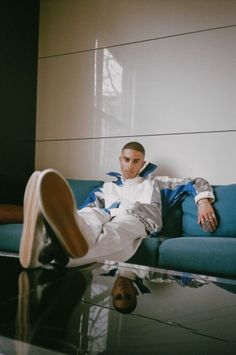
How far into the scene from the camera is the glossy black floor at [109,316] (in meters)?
0.71

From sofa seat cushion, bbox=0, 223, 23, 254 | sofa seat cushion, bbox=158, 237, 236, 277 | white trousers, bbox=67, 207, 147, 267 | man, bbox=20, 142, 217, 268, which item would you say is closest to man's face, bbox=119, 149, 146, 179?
man, bbox=20, 142, 217, 268

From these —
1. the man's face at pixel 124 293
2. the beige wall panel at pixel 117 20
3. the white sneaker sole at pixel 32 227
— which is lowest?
the man's face at pixel 124 293

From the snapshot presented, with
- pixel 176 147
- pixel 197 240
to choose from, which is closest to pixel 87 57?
pixel 176 147

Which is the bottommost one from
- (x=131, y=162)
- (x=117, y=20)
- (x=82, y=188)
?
(x=82, y=188)

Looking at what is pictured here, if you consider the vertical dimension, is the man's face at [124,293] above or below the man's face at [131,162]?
below

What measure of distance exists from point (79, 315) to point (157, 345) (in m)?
0.25

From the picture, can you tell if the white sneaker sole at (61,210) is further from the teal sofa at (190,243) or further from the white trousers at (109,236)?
the teal sofa at (190,243)

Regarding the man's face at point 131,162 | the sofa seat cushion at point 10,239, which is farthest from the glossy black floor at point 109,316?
the man's face at point 131,162

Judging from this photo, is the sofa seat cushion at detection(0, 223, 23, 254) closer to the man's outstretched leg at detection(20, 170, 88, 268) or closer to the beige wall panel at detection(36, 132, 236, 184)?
the man's outstretched leg at detection(20, 170, 88, 268)

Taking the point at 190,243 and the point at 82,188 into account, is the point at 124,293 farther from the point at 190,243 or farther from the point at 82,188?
the point at 82,188

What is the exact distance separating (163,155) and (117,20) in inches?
58.3

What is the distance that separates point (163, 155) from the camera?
292 cm

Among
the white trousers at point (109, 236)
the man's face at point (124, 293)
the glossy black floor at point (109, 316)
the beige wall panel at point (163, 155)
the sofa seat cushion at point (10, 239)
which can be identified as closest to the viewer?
the glossy black floor at point (109, 316)

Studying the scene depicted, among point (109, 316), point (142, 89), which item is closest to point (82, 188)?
point (142, 89)
